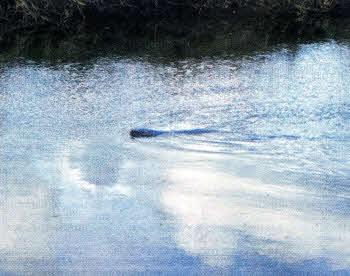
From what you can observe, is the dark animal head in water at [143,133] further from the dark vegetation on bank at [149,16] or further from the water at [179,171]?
the dark vegetation on bank at [149,16]

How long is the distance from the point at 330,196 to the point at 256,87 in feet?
11.3

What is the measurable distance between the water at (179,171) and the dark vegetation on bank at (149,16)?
3.60 metres

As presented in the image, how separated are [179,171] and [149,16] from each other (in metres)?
8.95

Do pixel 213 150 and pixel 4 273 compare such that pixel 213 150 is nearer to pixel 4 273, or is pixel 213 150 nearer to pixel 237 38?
pixel 4 273

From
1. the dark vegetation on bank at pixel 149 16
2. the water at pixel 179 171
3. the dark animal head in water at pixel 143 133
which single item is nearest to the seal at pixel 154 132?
the dark animal head in water at pixel 143 133

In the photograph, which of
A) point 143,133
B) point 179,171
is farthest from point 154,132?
point 179,171

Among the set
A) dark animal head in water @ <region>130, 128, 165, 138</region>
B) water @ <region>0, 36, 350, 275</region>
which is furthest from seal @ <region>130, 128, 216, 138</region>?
water @ <region>0, 36, 350, 275</region>

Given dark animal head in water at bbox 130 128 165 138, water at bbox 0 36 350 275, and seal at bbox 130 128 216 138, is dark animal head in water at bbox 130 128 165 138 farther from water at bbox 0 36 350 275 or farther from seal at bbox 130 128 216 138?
water at bbox 0 36 350 275

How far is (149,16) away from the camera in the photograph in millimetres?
14594

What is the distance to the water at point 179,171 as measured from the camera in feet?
15.3

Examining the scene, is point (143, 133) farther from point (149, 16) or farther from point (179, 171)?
point (149, 16)

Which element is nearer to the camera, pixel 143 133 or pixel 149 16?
pixel 143 133

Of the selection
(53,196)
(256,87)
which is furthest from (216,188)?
(256,87)

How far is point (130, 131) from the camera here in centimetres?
729
